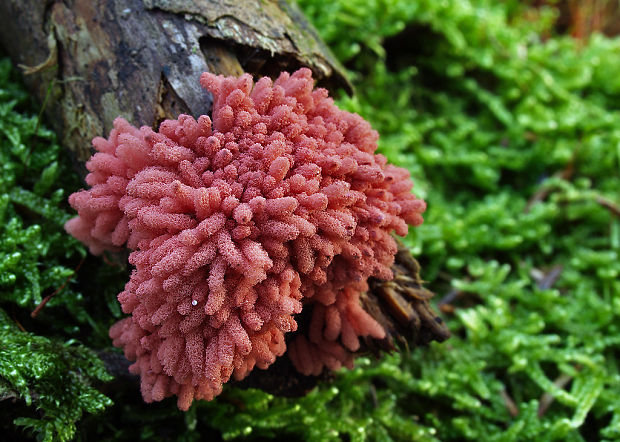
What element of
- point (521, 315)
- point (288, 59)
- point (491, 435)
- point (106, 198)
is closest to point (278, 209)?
point (106, 198)

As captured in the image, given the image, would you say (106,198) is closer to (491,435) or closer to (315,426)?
(315,426)

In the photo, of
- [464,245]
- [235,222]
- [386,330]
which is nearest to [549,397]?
[464,245]

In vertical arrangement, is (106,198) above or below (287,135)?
below

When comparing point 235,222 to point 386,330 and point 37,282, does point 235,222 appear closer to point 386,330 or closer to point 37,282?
point 386,330

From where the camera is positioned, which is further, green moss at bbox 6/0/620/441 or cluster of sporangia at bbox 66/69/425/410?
green moss at bbox 6/0/620/441

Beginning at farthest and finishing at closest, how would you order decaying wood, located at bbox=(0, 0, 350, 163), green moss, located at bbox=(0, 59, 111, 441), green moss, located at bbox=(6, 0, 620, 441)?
green moss, located at bbox=(6, 0, 620, 441) < decaying wood, located at bbox=(0, 0, 350, 163) < green moss, located at bbox=(0, 59, 111, 441)

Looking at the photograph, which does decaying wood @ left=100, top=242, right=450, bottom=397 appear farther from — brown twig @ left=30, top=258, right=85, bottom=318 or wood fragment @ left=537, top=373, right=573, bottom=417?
wood fragment @ left=537, top=373, right=573, bottom=417

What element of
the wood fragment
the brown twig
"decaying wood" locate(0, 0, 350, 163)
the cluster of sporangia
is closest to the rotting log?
"decaying wood" locate(0, 0, 350, 163)

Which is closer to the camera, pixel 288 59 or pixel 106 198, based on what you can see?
pixel 106 198
